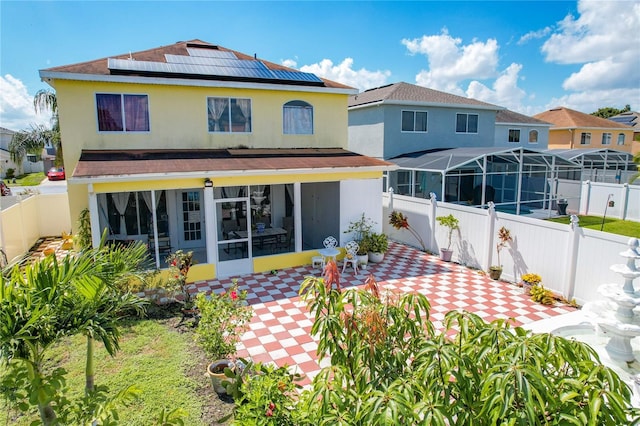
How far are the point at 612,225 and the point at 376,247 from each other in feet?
49.9

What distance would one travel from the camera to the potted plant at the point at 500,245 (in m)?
12.4

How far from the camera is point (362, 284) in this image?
12375mm

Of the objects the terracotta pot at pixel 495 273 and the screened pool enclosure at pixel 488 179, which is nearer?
the terracotta pot at pixel 495 273

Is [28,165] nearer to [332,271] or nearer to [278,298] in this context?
[278,298]

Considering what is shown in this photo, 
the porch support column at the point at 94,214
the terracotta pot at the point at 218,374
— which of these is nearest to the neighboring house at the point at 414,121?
the porch support column at the point at 94,214

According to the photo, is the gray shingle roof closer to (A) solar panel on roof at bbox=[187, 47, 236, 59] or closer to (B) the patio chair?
(A) solar panel on roof at bbox=[187, 47, 236, 59]

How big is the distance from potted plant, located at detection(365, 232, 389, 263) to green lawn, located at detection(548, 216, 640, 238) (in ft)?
41.7

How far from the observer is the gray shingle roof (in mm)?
25078

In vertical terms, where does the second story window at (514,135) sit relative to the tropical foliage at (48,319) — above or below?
above

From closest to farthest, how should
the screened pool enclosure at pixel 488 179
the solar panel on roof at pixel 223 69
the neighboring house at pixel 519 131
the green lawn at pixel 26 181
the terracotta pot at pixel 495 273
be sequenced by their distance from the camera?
the terracotta pot at pixel 495 273
the solar panel on roof at pixel 223 69
the screened pool enclosure at pixel 488 179
the neighboring house at pixel 519 131
the green lawn at pixel 26 181

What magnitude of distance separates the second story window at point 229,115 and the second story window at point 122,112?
232cm

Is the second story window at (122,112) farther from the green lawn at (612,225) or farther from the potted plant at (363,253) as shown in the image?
the green lawn at (612,225)

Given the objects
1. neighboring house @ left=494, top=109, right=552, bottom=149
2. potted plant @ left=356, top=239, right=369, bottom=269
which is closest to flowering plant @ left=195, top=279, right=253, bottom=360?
potted plant @ left=356, top=239, right=369, bottom=269

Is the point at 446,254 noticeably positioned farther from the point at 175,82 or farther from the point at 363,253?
the point at 175,82
